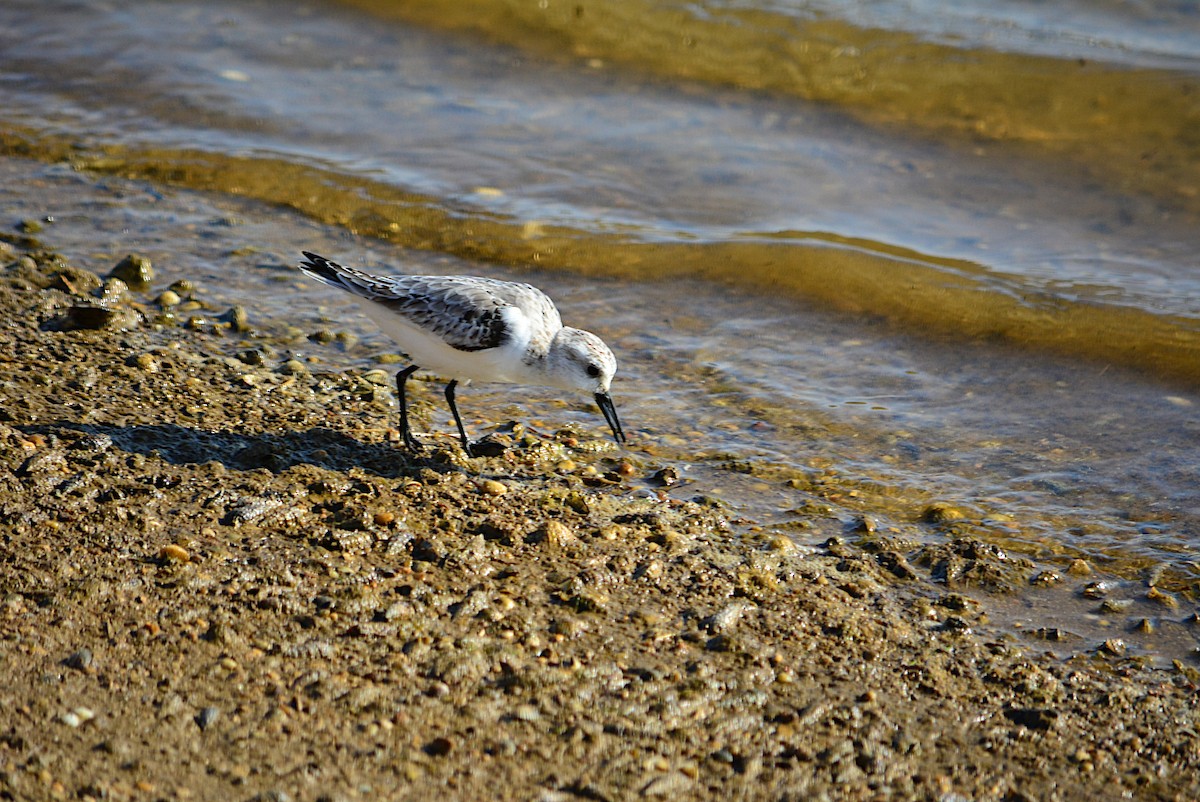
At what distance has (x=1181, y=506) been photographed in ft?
20.2

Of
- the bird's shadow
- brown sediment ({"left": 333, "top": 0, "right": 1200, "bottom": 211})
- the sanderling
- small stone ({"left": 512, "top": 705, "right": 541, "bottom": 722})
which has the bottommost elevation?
the bird's shadow

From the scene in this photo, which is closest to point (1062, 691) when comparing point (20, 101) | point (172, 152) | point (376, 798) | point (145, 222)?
point (376, 798)

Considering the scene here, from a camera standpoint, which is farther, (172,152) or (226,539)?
(172,152)

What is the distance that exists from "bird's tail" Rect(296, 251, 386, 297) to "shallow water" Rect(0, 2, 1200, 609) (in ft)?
2.70

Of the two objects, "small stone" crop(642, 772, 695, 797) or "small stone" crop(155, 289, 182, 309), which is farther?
"small stone" crop(155, 289, 182, 309)

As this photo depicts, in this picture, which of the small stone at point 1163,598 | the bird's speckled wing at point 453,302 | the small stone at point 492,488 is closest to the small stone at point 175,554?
the small stone at point 492,488

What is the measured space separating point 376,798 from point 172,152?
7810 millimetres

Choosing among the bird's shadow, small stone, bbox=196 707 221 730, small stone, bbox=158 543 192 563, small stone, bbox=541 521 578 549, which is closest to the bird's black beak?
the bird's shadow

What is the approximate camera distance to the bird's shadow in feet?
18.3

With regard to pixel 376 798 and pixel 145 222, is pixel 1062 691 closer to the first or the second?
pixel 376 798

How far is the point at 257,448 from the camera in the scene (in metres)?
5.71

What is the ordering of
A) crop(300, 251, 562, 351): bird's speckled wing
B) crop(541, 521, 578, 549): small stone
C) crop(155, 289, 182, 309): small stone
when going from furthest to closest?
crop(155, 289, 182, 309): small stone, crop(300, 251, 562, 351): bird's speckled wing, crop(541, 521, 578, 549): small stone

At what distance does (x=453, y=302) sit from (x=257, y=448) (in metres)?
1.17

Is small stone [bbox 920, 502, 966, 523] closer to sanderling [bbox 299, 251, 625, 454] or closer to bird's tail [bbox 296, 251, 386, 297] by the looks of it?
sanderling [bbox 299, 251, 625, 454]
